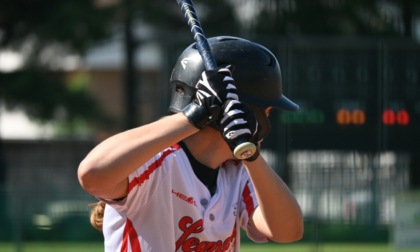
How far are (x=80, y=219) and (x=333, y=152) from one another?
3.46m

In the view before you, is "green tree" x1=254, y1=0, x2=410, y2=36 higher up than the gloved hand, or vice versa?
the gloved hand

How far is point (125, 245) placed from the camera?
3.54 metres

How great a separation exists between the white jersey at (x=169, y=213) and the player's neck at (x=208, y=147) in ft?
0.16

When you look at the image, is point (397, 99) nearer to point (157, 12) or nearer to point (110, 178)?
point (110, 178)

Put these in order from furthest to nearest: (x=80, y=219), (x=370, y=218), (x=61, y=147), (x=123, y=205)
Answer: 1. (x=61, y=147)
2. (x=80, y=219)
3. (x=370, y=218)
4. (x=123, y=205)

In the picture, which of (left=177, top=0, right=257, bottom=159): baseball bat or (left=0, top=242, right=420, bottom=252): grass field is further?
(left=0, top=242, right=420, bottom=252): grass field

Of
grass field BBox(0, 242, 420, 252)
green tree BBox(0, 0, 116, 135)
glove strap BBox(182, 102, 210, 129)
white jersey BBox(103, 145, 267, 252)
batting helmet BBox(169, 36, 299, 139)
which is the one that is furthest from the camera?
green tree BBox(0, 0, 116, 135)

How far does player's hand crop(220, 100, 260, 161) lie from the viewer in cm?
312

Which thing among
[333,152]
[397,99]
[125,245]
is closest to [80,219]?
[333,152]

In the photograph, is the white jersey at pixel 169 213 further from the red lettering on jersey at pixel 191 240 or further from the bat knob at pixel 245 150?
the bat knob at pixel 245 150

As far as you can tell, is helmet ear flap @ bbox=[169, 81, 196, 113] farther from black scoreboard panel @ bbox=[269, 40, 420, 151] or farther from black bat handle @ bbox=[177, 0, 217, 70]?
black scoreboard panel @ bbox=[269, 40, 420, 151]

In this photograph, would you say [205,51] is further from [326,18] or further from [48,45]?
[48,45]

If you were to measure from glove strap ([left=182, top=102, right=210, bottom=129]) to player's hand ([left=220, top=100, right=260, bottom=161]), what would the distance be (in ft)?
0.25

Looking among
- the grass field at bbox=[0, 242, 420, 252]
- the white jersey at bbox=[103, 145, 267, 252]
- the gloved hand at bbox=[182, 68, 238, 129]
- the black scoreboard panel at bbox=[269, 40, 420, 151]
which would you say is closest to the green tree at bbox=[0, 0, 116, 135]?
the grass field at bbox=[0, 242, 420, 252]
